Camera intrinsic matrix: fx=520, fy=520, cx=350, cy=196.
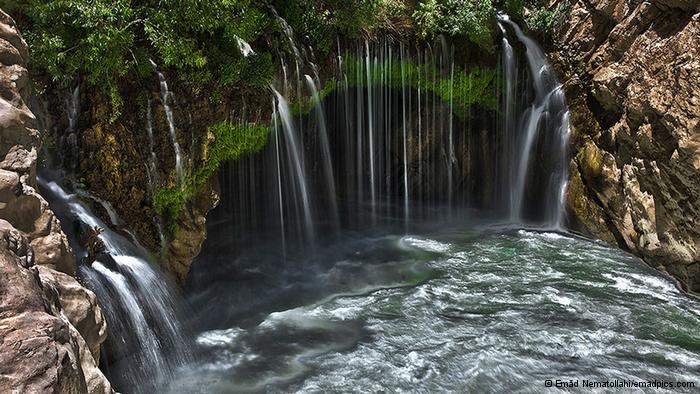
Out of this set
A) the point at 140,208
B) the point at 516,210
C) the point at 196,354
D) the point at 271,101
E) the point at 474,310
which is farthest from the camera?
the point at 516,210

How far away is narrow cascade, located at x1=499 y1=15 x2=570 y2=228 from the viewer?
12.2 meters

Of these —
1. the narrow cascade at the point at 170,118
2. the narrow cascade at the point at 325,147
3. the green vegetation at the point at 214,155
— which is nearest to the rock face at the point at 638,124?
the narrow cascade at the point at 325,147

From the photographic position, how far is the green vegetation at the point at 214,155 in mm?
7910

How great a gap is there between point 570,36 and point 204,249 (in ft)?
31.4

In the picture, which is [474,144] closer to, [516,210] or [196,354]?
[516,210]

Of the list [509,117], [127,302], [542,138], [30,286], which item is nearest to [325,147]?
[509,117]

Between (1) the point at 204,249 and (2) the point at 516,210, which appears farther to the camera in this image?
(2) the point at 516,210

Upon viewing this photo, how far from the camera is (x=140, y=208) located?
7645 mm

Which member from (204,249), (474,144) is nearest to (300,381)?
(204,249)

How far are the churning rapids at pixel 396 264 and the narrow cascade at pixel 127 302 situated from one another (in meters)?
0.02

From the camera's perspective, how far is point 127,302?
6.41m

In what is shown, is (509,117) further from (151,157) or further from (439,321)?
(151,157)

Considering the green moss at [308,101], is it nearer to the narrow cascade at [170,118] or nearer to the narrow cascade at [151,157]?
the narrow cascade at [170,118]

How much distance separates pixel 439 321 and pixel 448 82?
23.6ft
